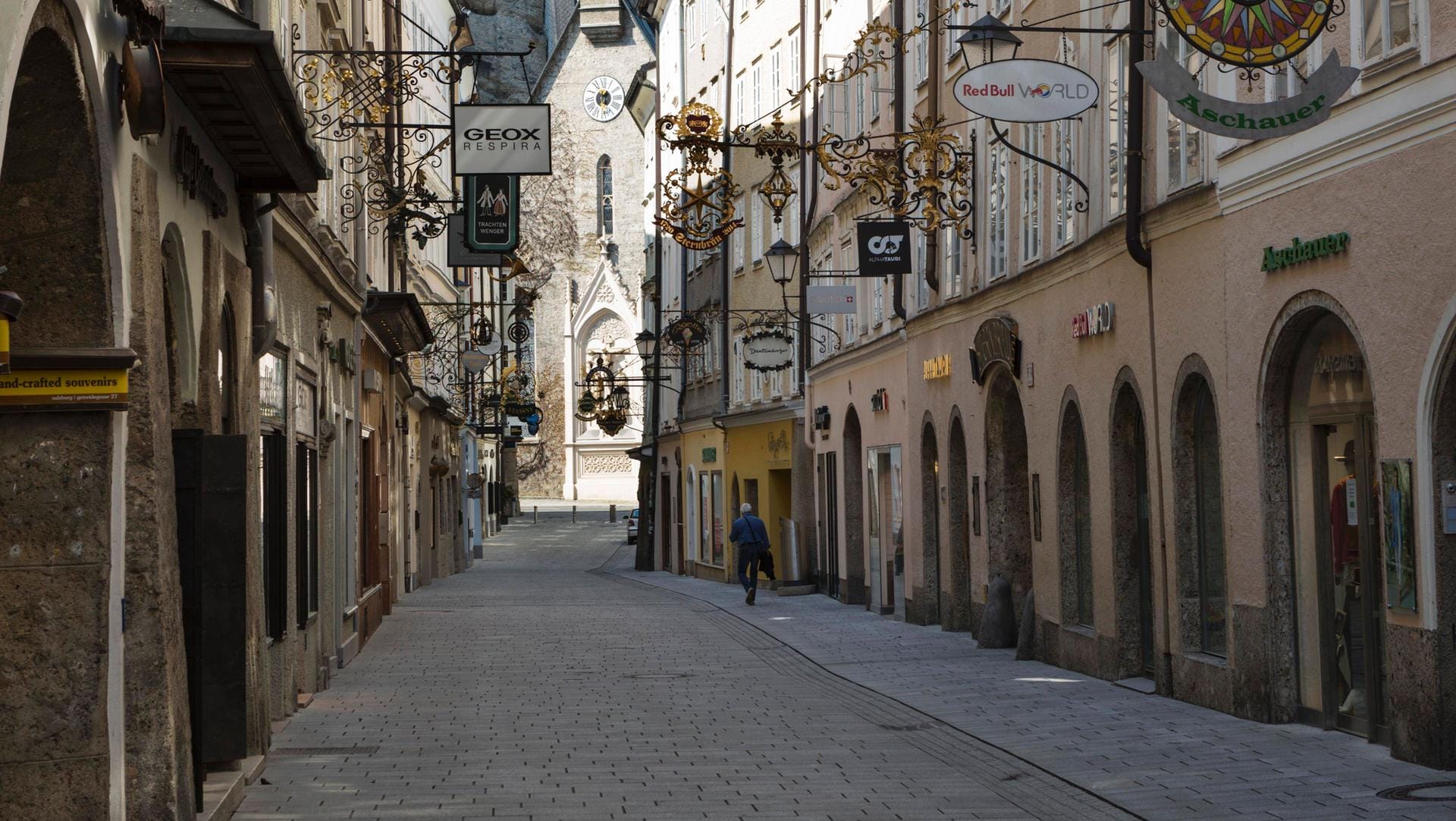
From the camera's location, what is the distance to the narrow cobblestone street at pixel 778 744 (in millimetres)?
10242

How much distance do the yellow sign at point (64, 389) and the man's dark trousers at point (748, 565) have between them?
2334cm

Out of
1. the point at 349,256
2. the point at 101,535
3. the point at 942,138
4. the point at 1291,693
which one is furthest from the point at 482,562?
the point at 101,535

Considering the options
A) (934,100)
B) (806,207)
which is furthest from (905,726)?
(806,207)

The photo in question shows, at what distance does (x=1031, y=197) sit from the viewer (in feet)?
65.2

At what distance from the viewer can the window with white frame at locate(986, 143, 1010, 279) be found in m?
21.0

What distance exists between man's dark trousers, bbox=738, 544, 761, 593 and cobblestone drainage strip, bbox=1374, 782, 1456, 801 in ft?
67.9

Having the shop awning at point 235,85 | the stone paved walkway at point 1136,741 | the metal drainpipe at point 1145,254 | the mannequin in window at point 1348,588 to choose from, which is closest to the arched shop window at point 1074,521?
the stone paved walkway at point 1136,741

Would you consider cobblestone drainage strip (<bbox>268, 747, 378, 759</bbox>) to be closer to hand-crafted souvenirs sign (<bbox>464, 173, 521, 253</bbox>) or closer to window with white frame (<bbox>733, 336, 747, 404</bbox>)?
hand-crafted souvenirs sign (<bbox>464, 173, 521, 253</bbox>)

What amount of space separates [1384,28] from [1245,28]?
1.22 m

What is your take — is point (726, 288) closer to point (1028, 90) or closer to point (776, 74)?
point (776, 74)

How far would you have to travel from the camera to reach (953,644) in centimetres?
2155

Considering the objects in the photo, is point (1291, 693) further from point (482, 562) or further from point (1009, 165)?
point (482, 562)

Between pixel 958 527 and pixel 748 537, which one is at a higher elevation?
pixel 958 527

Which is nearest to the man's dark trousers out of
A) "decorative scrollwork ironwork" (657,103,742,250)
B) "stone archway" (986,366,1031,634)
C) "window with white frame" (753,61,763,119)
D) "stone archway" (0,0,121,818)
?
"stone archway" (986,366,1031,634)
